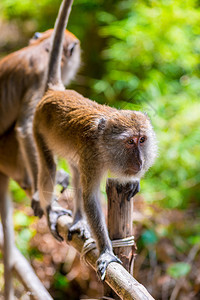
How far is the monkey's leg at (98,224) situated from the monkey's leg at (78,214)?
1.43 ft

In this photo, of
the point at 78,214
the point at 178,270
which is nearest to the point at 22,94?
the point at 78,214

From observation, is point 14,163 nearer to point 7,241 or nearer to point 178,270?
point 7,241

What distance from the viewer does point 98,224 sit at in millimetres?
2875

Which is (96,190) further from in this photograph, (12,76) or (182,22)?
(182,22)

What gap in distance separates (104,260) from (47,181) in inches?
46.8

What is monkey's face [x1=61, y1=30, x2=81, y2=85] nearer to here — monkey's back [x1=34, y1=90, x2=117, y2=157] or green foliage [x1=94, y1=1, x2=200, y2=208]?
green foliage [x1=94, y1=1, x2=200, y2=208]

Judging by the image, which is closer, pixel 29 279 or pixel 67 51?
pixel 29 279

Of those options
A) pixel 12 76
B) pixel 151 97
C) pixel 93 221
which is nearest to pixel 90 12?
pixel 151 97

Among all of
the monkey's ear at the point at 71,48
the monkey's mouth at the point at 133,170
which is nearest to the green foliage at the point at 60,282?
the monkey's ear at the point at 71,48

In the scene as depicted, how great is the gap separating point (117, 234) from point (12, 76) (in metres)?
2.72

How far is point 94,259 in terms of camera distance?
293 cm

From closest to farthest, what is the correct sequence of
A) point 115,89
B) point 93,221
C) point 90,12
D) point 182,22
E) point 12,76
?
point 93,221
point 12,76
point 182,22
point 115,89
point 90,12

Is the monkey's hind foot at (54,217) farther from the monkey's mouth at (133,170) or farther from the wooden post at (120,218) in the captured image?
the monkey's mouth at (133,170)

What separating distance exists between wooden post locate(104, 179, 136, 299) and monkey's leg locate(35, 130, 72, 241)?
2.77 feet
